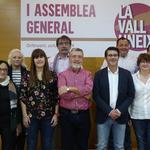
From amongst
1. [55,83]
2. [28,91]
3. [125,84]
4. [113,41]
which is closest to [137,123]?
[125,84]

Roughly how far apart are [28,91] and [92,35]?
1893 millimetres

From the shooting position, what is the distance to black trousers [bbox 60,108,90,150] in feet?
12.6

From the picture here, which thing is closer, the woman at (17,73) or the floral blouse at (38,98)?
the floral blouse at (38,98)

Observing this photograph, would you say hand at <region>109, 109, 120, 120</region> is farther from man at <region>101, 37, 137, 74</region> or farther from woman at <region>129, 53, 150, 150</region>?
man at <region>101, 37, 137, 74</region>

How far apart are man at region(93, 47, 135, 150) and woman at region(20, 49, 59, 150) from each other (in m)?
0.56

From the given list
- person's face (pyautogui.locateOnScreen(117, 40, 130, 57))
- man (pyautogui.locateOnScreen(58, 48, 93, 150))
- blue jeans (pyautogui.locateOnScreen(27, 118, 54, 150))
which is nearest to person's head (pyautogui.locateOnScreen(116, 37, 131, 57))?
person's face (pyautogui.locateOnScreen(117, 40, 130, 57))

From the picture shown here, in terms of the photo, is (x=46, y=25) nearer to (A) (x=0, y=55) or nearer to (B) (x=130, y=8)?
(A) (x=0, y=55)

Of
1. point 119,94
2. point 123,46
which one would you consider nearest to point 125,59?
point 123,46

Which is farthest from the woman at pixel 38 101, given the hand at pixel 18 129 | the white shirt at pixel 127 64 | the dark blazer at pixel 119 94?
the white shirt at pixel 127 64

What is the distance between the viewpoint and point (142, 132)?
13.1 ft

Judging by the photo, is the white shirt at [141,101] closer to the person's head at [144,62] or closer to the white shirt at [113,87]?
the person's head at [144,62]

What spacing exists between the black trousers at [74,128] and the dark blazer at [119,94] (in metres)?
0.20

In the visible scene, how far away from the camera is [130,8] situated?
5.37 meters

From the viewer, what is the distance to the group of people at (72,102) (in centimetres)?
380
